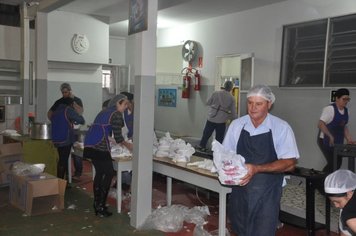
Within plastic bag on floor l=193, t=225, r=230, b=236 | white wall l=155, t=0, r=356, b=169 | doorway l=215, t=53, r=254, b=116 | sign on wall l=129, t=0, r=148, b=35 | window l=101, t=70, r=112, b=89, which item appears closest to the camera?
plastic bag on floor l=193, t=225, r=230, b=236

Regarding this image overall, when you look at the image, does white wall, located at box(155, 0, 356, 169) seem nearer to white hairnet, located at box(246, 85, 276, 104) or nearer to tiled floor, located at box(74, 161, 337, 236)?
tiled floor, located at box(74, 161, 337, 236)

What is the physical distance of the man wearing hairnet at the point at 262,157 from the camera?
2393 millimetres

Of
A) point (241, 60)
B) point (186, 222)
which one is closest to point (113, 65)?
point (241, 60)

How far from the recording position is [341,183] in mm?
2115

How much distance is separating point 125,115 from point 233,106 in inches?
110

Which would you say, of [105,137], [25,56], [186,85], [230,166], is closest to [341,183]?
[230,166]

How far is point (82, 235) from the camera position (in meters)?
4.03

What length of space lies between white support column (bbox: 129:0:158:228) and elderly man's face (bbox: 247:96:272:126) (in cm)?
187

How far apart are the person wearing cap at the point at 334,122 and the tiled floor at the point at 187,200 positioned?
1.39 metres

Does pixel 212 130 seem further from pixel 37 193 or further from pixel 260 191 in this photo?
pixel 260 191

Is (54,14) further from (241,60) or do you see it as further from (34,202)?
(34,202)

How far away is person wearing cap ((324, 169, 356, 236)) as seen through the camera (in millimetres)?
2023

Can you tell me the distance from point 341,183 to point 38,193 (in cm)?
362

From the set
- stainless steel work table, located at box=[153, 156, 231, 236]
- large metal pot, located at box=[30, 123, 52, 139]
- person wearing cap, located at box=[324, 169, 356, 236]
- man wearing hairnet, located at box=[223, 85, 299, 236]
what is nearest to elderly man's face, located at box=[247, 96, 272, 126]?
man wearing hairnet, located at box=[223, 85, 299, 236]
